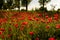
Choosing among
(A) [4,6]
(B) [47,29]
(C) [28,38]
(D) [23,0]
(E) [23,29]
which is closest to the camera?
(C) [28,38]

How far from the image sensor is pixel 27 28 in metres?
6.34

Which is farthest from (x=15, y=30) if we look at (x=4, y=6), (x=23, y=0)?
(x=23, y=0)

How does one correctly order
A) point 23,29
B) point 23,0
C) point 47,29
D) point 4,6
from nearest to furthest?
point 47,29 < point 23,29 < point 4,6 < point 23,0

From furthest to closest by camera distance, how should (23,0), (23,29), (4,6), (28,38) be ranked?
(23,0) → (4,6) → (23,29) → (28,38)

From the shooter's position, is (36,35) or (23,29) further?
(23,29)

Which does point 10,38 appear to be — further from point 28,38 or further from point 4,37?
point 28,38

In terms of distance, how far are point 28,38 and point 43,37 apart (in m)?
0.41

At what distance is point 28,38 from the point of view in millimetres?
5324

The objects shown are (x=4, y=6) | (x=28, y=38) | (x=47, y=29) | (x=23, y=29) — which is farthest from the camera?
(x=4, y=6)

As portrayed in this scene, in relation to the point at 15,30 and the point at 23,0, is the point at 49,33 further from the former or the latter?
the point at 23,0

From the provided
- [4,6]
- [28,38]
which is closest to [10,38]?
[28,38]

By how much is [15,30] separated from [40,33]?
97cm

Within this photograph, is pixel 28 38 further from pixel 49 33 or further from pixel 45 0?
pixel 45 0

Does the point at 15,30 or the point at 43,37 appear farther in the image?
the point at 15,30
